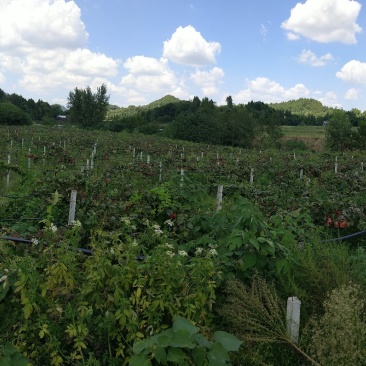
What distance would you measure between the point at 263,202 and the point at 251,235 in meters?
3.72

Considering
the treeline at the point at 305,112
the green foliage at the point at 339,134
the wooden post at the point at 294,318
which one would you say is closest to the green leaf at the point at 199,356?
the wooden post at the point at 294,318

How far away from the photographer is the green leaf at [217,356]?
235 centimetres

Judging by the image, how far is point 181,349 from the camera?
7.90ft

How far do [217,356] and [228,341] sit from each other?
156mm

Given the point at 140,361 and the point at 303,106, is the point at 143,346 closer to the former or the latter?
the point at 140,361

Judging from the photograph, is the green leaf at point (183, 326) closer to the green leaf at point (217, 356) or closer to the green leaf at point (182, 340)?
the green leaf at point (182, 340)

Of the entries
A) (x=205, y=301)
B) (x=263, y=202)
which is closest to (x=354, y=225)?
(x=263, y=202)

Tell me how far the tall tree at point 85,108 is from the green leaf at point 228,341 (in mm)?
76076

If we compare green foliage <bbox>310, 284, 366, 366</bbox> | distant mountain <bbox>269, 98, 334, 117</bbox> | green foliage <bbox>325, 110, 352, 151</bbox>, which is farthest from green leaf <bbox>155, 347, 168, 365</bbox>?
distant mountain <bbox>269, 98, 334, 117</bbox>

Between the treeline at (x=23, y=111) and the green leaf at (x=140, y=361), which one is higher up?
the treeline at (x=23, y=111)

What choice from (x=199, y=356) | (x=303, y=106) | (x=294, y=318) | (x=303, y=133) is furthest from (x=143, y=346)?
(x=303, y=106)

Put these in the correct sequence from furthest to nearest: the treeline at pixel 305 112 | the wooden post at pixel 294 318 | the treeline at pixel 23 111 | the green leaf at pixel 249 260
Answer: the treeline at pixel 305 112, the treeline at pixel 23 111, the green leaf at pixel 249 260, the wooden post at pixel 294 318

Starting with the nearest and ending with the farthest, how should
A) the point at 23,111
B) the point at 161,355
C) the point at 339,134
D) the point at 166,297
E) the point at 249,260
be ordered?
the point at 161,355, the point at 166,297, the point at 249,260, the point at 339,134, the point at 23,111

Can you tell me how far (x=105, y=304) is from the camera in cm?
284
